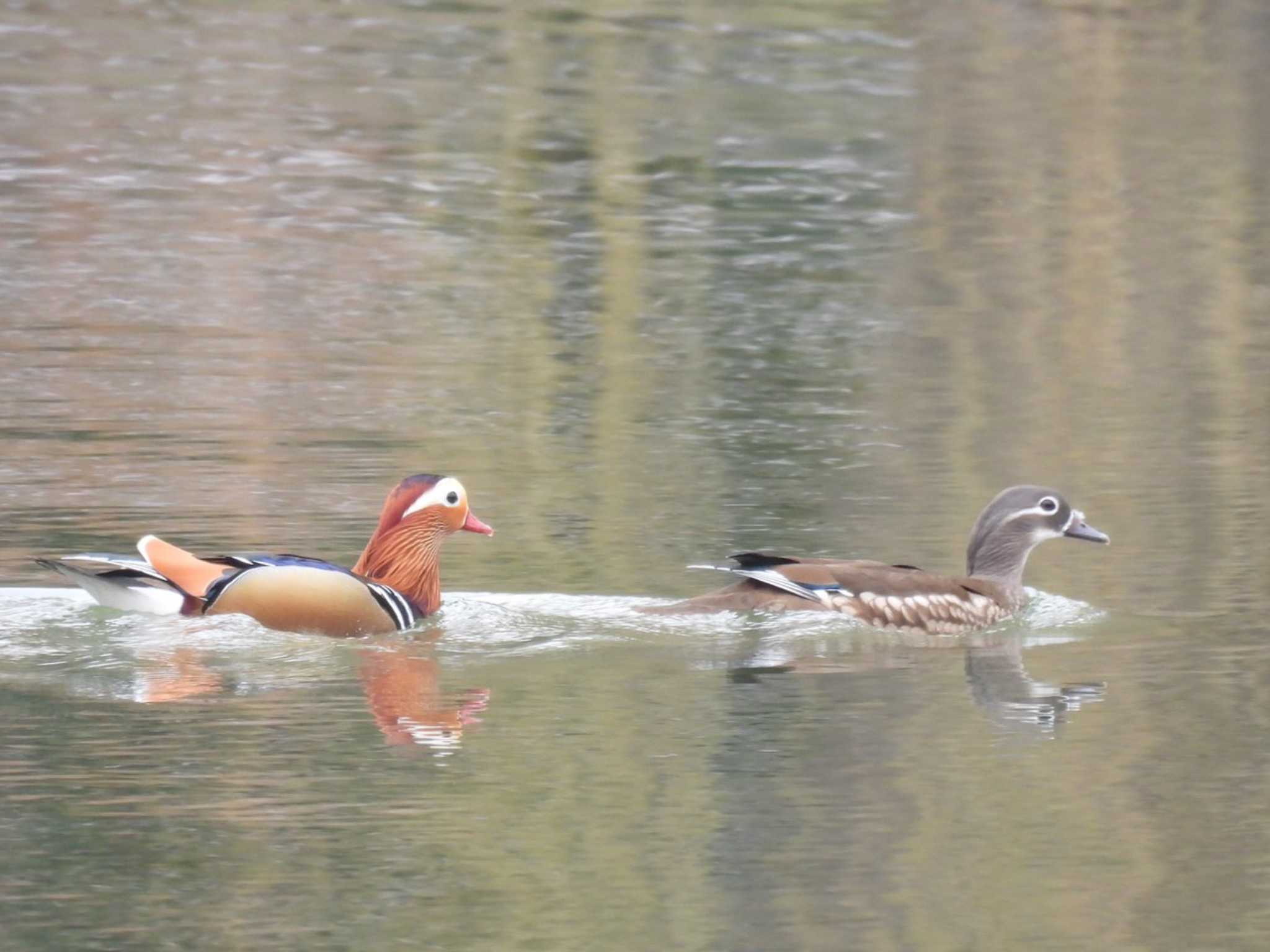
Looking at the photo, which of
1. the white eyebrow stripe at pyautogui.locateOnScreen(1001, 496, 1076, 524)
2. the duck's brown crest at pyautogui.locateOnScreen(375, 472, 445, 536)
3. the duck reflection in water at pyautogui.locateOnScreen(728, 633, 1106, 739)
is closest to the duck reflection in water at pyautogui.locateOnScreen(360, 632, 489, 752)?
the duck's brown crest at pyautogui.locateOnScreen(375, 472, 445, 536)

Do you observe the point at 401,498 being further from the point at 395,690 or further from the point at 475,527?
the point at 395,690

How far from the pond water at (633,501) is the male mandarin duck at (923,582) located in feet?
0.42

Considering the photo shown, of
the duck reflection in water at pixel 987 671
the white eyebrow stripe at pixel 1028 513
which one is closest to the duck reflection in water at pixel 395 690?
the duck reflection in water at pixel 987 671

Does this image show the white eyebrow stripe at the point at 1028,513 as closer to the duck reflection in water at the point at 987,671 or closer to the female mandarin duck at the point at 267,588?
the duck reflection in water at the point at 987,671

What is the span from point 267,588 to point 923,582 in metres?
2.70

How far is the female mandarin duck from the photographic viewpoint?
10.3m

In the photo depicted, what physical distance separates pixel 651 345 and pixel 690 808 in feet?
30.4

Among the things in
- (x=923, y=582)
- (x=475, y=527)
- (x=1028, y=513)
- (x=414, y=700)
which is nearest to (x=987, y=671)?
(x=923, y=582)

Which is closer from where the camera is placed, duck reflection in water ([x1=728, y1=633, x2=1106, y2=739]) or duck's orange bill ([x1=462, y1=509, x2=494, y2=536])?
duck reflection in water ([x1=728, y1=633, x2=1106, y2=739])

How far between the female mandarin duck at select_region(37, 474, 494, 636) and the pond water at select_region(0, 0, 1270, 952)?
10 centimetres

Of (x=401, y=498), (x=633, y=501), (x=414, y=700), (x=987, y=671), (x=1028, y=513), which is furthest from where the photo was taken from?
(x=633, y=501)

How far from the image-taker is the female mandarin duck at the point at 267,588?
1027 cm

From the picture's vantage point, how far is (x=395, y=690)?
9.81 meters

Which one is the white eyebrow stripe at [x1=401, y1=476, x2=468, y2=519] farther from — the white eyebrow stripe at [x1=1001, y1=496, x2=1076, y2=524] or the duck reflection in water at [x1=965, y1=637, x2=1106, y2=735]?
the white eyebrow stripe at [x1=1001, y1=496, x2=1076, y2=524]
